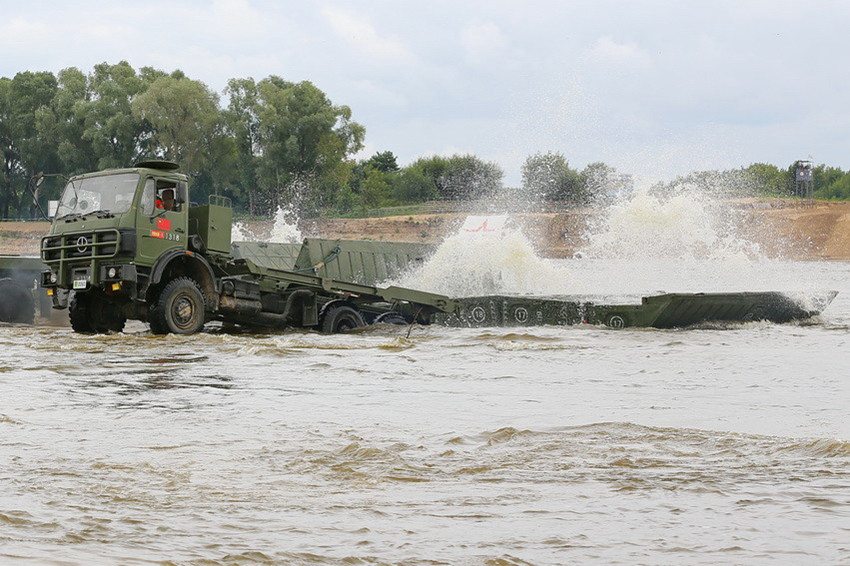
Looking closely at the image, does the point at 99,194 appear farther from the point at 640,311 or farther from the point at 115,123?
the point at 115,123

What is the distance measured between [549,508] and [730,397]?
19.4 ft

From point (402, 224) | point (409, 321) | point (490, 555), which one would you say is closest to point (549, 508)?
point (490, 555)

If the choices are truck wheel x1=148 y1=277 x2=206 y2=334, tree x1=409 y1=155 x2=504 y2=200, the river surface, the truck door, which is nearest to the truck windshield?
the truck door

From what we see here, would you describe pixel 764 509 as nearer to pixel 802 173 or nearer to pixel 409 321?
pixel 409 321

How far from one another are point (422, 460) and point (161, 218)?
1115 cm

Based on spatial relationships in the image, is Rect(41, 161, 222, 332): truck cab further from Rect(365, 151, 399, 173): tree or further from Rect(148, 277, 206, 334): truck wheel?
Rect(365, 151, 399, 173): tree

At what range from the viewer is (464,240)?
2772cm

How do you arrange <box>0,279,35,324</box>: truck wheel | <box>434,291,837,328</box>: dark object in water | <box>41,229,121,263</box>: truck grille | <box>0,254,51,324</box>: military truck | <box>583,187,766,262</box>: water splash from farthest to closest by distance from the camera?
<box>583,187,766,262</box>: water splash < <box>0,279,35,324</box>: truck wheel < <box>0,254,51,324</box>: military truck < <box>434,291,837,328</box>: dark object in water < <box>41,229,121,263</box>: truck grille

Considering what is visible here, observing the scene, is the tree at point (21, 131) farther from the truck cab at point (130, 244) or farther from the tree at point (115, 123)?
the truck cab at point (130, 244)

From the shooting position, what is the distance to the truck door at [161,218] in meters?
17.7

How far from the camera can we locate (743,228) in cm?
9638

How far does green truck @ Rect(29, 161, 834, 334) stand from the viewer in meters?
17.7

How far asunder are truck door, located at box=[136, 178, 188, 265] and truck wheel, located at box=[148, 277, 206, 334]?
0.62 meters

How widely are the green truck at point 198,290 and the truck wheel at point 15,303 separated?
12.6ft
